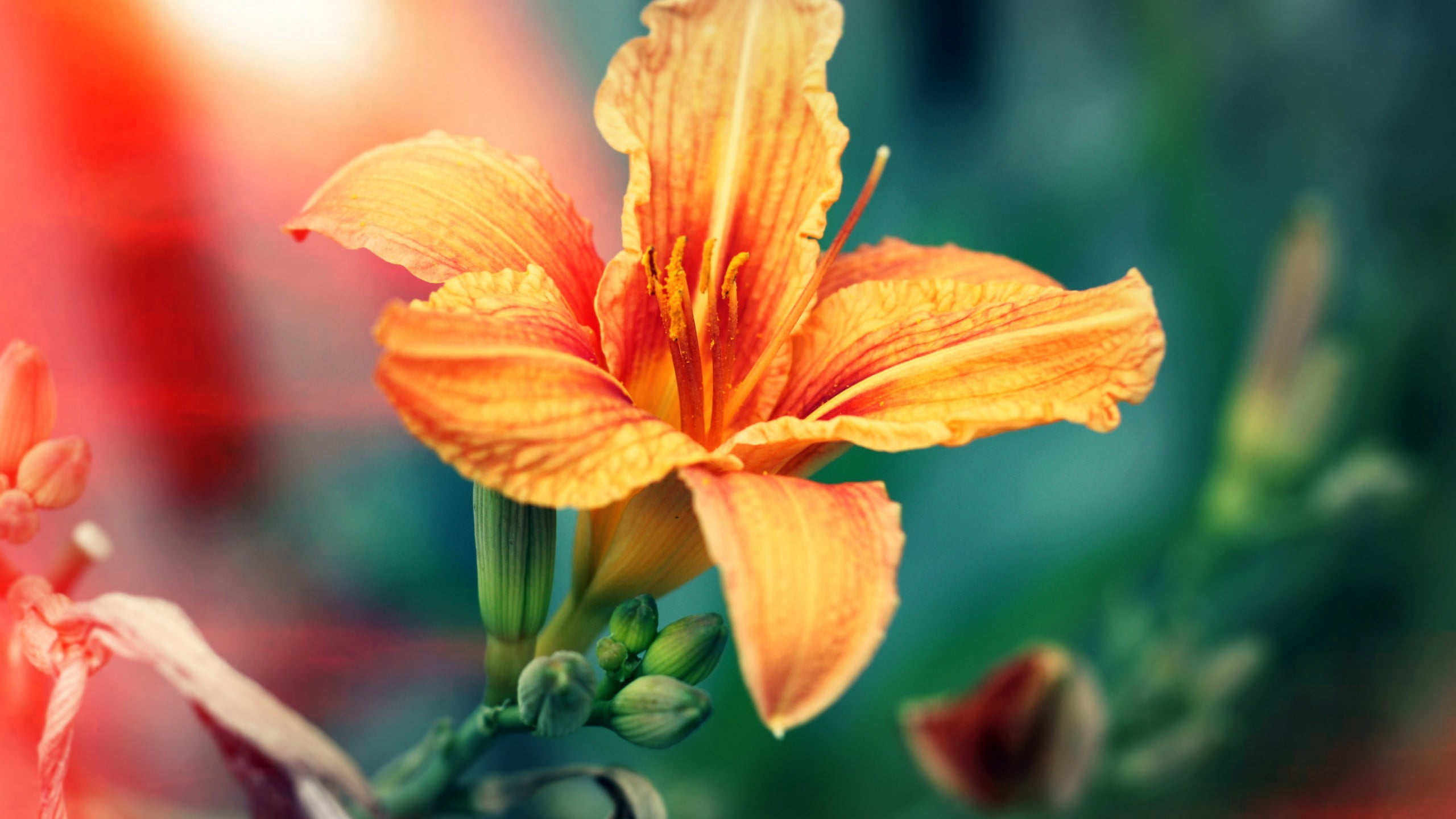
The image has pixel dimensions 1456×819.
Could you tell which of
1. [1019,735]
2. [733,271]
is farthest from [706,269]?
[1019,735]

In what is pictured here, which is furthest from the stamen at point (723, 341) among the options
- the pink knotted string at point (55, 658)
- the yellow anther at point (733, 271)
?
the pink knotted string at point (55, 658)

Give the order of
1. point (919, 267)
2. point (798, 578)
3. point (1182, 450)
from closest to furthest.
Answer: point (798, 578)
point (919, 267)
point (1182, 450)

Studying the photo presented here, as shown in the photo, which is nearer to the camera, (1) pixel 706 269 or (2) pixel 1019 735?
(1) pixel 706 269

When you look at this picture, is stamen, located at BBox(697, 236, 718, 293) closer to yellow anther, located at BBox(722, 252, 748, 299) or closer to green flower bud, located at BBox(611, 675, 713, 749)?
yellow anther, located at BBox(722, 252, 748, 299)

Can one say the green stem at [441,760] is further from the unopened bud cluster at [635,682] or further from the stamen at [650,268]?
the stamen at [650,268]

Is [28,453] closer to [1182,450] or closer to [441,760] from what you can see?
[441,760]

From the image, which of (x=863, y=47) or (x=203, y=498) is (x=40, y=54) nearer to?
(x=203, y=498)

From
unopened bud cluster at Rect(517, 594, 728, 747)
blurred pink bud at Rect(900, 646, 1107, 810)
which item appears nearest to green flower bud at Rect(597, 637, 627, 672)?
unopened bud cluster at Rect(517, 594, 728, 747)
